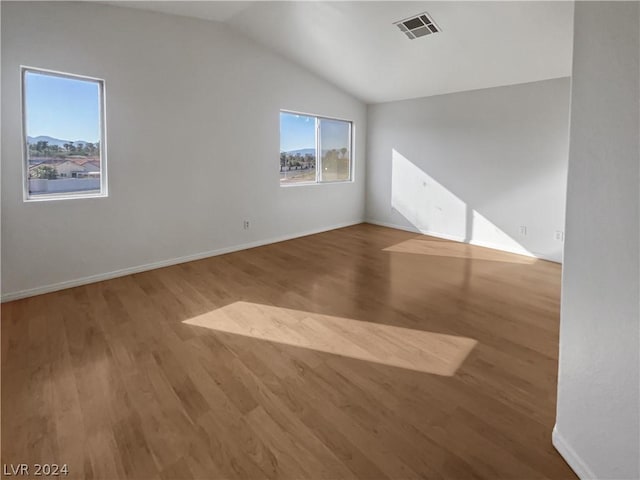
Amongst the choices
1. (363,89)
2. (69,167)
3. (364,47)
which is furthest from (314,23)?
(69,167)

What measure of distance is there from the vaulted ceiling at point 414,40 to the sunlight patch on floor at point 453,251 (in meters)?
2.37

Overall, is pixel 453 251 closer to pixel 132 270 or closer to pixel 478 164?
pixel 478 164

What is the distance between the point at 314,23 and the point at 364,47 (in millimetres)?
739

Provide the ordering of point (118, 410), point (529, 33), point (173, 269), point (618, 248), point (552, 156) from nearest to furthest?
point (618, 248) < point (118, 410) < point (529, 33) < point (173, 269) < point (552, 156)

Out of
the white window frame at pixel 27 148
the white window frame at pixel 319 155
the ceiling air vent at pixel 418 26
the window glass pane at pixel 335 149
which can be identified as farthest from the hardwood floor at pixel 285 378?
the window glass pane at pixel 335 149

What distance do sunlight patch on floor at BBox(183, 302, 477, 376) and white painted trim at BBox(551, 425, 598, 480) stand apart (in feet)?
2.12

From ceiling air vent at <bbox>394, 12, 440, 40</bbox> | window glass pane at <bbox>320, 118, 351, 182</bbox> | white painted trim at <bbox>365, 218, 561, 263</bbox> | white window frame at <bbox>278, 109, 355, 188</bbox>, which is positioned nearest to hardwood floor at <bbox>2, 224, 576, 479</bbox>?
white painted trim at <bbox>365, 218, 561, 263</bbox>

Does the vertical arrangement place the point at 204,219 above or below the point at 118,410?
above

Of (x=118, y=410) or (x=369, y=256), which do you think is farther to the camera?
(x=369, y=256)

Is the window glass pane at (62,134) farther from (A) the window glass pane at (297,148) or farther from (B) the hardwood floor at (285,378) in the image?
(A) the window glass pane at (297,148)

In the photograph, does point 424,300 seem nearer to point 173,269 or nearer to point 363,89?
point 173,269

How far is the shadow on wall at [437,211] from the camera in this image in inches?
211

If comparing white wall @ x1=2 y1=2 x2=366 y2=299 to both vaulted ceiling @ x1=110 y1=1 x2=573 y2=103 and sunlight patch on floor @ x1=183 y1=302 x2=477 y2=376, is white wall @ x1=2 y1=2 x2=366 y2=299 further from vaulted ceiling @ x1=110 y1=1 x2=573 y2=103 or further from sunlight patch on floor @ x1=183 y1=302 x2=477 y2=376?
sunlight patch on floor @ x1=183 y1=302 x2=477 y2=376

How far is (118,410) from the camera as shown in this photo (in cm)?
187
